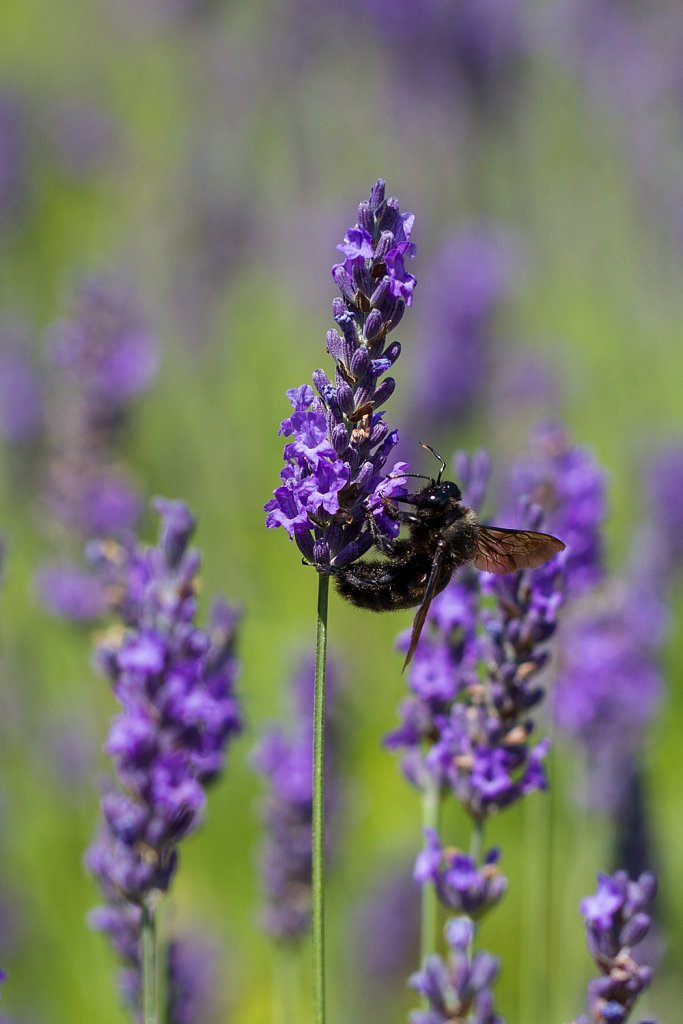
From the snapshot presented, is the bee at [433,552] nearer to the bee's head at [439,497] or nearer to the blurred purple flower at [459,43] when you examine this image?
the bee's head at [439,497]

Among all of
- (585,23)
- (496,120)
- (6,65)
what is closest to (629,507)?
(496,120)

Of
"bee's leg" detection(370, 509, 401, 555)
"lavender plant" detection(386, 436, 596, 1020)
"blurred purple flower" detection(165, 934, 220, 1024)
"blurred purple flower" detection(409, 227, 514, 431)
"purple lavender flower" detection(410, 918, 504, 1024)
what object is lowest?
"blurred purple flower" detection(165, 934, 220, 1024)

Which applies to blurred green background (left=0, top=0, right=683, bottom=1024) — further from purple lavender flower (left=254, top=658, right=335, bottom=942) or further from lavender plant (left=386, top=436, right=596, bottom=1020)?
lavender plant (left=386, top=436, right=596, bottom=1020)

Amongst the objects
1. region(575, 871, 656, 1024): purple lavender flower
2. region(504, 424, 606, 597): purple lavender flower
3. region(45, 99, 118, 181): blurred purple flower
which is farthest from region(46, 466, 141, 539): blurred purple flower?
region(45, 99, 118, 181): blurred purple flower

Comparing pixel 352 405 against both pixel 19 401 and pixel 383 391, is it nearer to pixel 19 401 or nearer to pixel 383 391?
pixel 383 391

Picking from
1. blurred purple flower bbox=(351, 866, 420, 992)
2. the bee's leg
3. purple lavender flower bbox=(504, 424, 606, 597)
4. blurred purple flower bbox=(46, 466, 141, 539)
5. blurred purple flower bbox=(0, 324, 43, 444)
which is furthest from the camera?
blurred purple flower bbox=(0, 324, 43, 444)

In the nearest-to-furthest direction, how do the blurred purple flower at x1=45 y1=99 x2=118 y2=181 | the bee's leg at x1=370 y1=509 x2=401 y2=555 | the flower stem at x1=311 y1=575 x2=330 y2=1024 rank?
the flower stem at x1=311 y1=575 x2=330 y2=1024
the bee's leg at x1=370 y1=509 x2=401 y2=555
the blurred purple flower at x1=45 y1=99 x2=118 y2=181

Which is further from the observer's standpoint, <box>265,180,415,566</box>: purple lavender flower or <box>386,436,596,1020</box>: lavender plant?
<box>386,436,596,1020</box>: lavender plant

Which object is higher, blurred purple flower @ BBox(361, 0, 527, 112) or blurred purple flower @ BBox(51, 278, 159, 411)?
blurred purple flower @ BBox(361, 0, 527, 112)
